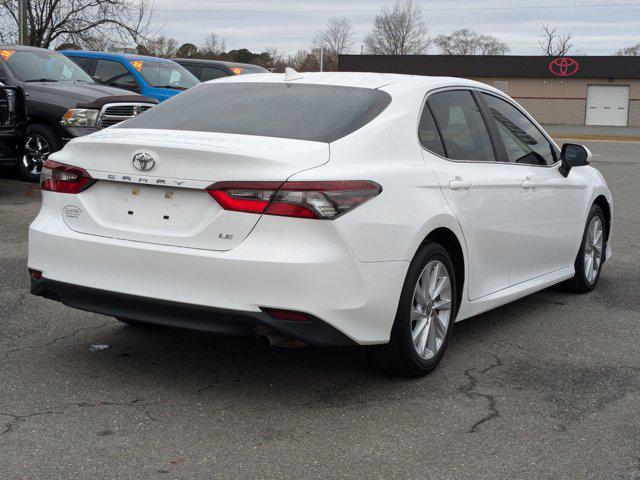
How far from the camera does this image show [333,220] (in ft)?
13.5

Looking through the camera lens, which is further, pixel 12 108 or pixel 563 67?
pixel 563 67

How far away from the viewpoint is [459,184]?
506 centimetres

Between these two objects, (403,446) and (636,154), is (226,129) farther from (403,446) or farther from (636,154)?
(636,154)

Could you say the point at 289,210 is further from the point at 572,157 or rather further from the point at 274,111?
the point at 572,157

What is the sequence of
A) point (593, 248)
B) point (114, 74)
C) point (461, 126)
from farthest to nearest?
point (114, 74), point (593, 248), point (461, 126)

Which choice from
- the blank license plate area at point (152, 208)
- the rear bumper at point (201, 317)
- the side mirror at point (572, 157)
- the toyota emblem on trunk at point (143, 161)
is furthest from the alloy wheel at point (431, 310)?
the side mirror at point (572, 157)

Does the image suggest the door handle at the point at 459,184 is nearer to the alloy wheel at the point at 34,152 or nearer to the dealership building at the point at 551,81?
the alloy wheel at the point at 34,152

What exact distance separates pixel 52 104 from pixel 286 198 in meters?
9.05

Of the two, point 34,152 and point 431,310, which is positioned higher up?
point 34,152

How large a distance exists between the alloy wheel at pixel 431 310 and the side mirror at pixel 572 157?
1995 millimetres

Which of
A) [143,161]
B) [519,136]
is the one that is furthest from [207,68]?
[143,161]

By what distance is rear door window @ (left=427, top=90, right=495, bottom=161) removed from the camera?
5270mm

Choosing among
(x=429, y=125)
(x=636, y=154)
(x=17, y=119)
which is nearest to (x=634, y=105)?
(x=636, y=154)

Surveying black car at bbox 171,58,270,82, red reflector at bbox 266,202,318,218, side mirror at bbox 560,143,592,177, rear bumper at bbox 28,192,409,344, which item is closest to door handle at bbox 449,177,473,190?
rear bumper at bbox 28,192,409,344
